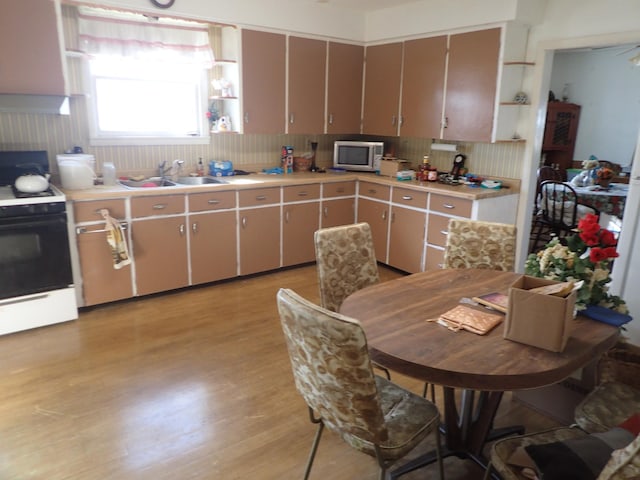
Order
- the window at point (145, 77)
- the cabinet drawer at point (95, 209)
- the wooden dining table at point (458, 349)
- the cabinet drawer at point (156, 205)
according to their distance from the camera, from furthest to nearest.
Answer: the window at point (145, 77) → the cabinet drawer at point (156, 205) → the cabinet drawer at point (95, 209) → the wooden dining table at point (458, 349)

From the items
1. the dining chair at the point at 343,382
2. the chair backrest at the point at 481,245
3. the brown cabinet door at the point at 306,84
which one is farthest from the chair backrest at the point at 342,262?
the brown cabinet door at the point at 306,84

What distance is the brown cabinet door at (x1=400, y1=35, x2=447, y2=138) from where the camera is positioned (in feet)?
13.9

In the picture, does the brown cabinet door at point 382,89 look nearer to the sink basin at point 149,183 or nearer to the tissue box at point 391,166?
the tissue box at point 391,166

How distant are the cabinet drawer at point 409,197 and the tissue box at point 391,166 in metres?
0.27

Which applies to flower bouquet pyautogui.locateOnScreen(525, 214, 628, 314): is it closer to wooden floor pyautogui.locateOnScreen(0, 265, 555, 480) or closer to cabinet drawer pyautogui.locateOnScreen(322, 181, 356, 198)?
wooden floor pyautogui.locateOnScreen(0, 265, 555, 480)

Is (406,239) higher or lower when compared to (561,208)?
lower

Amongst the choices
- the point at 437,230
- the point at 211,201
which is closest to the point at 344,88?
the point at 437,230

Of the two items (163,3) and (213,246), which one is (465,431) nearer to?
(213,246)

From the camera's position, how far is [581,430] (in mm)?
1712

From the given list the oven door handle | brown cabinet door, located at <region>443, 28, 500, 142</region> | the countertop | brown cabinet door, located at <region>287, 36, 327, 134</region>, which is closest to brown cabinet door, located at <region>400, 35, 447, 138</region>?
brown cabinet door, located at <region>443, 28, 500, 142</region>

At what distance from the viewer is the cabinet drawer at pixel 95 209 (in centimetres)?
330

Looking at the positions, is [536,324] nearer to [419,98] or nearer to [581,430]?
[581,430]

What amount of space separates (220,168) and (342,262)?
7.73 feet

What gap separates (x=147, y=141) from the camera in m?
4.10
